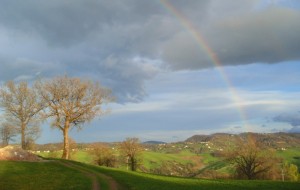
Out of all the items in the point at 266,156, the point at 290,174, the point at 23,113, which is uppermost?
the point at 23,113

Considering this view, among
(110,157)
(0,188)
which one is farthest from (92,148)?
(0,188)

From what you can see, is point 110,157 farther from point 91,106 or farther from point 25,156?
point 25,156

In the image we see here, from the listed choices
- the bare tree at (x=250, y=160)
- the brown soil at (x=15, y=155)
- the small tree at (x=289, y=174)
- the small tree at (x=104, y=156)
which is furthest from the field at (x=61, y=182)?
the small tree at (x=289, y=174)

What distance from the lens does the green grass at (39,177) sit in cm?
3838

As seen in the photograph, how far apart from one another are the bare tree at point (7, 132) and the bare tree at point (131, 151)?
106 feet

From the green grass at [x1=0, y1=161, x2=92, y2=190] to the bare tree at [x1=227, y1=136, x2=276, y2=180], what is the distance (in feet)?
199

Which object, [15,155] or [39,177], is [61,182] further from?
[15,155]

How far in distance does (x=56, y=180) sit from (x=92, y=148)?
68809 mm

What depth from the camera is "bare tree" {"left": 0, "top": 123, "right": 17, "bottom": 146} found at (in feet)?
307

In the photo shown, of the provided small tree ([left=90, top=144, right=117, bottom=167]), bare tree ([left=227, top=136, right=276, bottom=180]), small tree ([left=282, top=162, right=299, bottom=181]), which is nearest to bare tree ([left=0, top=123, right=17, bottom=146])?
small tree ([left=90, top=144, right=117, bottom=167])

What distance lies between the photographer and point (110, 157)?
359ft

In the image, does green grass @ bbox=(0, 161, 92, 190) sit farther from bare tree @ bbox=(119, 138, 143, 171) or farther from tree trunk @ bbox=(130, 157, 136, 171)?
tree trunk @ bbox=(130, 157, 136, 171)

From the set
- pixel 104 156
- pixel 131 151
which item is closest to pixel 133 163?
pixel 131 151

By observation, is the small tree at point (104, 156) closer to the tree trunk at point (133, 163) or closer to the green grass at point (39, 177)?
the tree trunk at point (133, 163)
